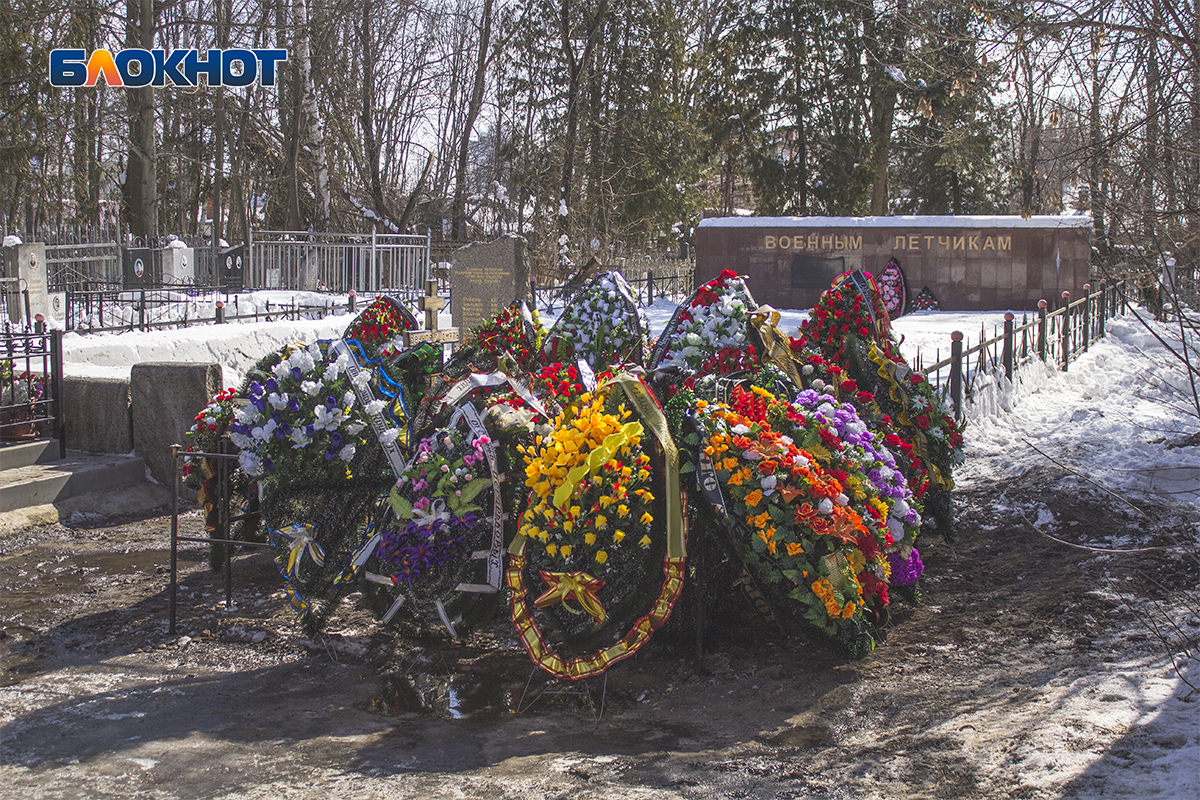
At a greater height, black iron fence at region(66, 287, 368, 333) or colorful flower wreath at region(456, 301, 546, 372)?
black iron fence at region(66, 287, 368, 333)

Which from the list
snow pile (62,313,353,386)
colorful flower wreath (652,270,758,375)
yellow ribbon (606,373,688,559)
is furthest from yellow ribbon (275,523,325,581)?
snow pile (62,313,353,386)

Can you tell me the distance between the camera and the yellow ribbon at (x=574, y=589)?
13.0 ft

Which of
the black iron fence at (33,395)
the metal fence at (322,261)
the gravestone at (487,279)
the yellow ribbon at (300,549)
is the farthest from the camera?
the metal fence at (322,261)

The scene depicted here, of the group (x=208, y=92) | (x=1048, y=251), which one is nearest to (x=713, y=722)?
(x=1048, y=251)

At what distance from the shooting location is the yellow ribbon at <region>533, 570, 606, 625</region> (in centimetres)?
396

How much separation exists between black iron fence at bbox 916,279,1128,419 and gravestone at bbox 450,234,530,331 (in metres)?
5.56

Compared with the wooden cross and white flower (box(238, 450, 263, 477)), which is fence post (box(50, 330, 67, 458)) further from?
white flower (box(238, 450, 263, 477))

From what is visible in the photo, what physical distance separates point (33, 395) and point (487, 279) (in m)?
6.40

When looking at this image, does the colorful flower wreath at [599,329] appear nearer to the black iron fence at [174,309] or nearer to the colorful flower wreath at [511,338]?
the colorful flower wreath at [511,338]

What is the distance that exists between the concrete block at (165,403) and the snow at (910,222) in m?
15.4

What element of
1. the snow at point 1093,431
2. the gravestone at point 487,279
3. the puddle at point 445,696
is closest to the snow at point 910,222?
the snow at point 1093,431

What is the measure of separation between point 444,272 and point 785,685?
939 inches

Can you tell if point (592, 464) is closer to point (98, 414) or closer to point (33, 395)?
point (98, 414)

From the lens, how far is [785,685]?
4.12m
